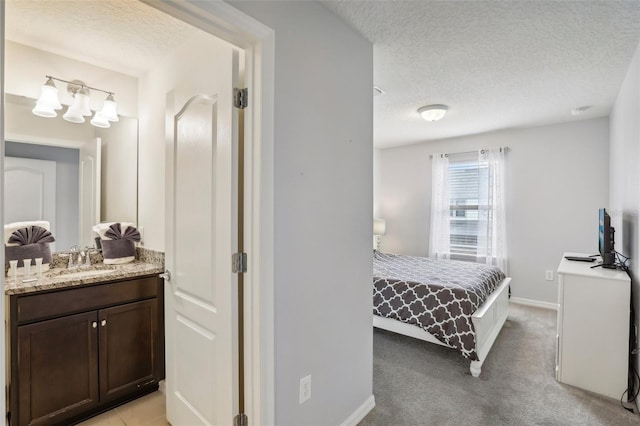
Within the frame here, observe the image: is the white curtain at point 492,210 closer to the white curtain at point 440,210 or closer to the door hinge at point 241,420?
the white curtain at point 440,210

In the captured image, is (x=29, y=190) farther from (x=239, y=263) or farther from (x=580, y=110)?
(x=580, y=110)

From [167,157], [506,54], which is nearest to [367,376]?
[167,157]

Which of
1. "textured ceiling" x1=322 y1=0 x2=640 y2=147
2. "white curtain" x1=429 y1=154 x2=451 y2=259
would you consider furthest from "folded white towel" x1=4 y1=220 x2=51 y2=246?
"white curtain" x1=429 y1=154 x2=451 y2=259

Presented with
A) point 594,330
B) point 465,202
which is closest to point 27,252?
point 594,330

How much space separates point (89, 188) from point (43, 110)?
574 mm

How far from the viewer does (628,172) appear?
241cm

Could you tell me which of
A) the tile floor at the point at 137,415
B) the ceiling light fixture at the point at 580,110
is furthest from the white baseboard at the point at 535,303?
the tile floor at the point at 137,415

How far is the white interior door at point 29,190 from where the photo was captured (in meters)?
1.95

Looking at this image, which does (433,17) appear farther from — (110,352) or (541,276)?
(541,276)

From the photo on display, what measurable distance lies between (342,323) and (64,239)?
199 centimetres

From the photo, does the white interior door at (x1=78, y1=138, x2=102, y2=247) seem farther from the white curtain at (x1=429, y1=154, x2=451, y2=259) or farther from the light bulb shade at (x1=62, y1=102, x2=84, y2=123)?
the white curtain at (x1=429, y1=154, x2=451, y2=259)

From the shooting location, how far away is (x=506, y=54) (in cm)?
218

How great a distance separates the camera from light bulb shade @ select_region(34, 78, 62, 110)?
201 cm

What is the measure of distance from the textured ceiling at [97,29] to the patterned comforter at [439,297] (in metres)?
2.55
